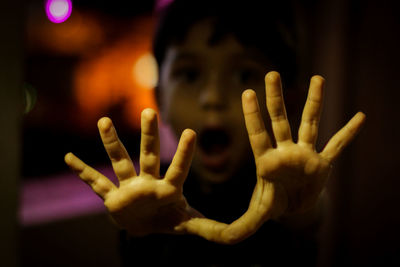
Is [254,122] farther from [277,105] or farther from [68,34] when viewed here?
[68,34]

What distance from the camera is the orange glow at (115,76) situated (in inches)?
43.0

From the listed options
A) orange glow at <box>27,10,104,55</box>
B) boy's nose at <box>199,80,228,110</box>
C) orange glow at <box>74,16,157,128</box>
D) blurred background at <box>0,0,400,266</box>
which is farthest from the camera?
orange glow at <box>74,16,157,128</box>

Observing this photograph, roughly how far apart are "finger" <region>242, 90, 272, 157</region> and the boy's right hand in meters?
0.05

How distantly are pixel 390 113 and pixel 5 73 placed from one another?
0.77 m

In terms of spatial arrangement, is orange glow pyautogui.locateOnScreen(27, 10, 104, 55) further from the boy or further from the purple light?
the boy

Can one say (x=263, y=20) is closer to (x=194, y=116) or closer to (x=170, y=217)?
(x=194, y=116)

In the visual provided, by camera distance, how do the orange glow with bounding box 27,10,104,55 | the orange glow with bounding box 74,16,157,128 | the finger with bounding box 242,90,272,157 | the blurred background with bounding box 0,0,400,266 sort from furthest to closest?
the orange glow with bounding box 74,16,157,128
the orange glow with bounding box 27,10,104,55
the blurred background with bounding box 0,0,400,266
the finger with bounding box 242,90,272,157

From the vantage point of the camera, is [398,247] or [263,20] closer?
[263,20]

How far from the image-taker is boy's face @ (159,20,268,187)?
16.4 inches

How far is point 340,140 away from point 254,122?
0.09 meters

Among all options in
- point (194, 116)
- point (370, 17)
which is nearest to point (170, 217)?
point (194, 116)

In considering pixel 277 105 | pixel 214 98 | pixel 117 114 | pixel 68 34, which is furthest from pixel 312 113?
pixel 68 34

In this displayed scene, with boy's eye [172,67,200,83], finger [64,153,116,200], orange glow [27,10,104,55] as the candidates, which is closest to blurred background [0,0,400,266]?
orange glow [27,10,104,55]

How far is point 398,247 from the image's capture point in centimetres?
73
